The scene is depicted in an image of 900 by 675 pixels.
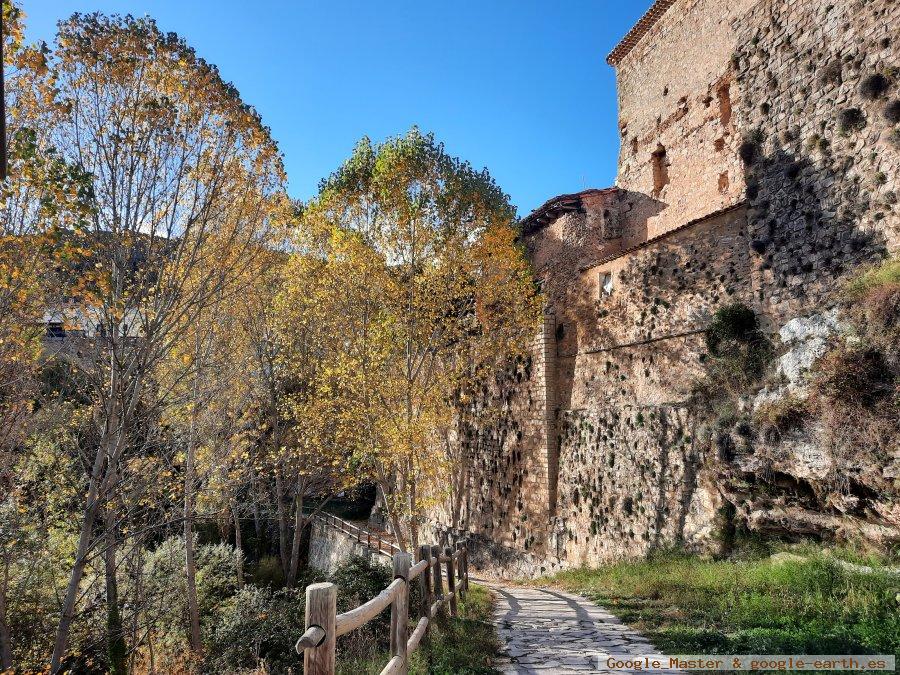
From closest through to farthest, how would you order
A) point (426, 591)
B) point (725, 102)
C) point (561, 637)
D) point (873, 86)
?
point (426, 591) < point (561, 637) < point (873, 86) < point (725, 102)

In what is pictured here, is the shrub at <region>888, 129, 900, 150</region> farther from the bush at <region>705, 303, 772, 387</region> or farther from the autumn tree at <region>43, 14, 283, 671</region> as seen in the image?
the autumn tree at <region>43, 14, 283, 671</region>

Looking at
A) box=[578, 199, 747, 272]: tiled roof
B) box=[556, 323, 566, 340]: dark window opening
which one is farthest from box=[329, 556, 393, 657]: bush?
box=[578, 199, 747, 272]: tiled roof

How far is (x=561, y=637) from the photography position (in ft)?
23.3

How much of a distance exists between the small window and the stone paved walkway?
7.69 m

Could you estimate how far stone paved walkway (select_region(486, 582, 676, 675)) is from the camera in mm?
5996

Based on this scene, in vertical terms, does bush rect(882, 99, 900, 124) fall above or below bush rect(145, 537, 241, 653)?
above

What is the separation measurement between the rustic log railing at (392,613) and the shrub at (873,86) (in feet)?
32.5

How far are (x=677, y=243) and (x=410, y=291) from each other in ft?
20.8

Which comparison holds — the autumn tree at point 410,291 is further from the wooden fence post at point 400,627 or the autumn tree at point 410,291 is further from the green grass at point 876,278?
the green grass at point 876,278

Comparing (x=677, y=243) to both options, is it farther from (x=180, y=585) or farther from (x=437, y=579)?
(x=180, y=585)

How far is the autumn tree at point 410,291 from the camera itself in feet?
42.0

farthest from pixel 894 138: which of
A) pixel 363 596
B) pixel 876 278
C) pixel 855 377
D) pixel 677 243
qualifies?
pixel 363 596

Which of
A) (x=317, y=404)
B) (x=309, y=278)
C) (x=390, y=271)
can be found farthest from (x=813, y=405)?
(x=309, y=278)

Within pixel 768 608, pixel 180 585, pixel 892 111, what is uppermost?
pixel 892 111
